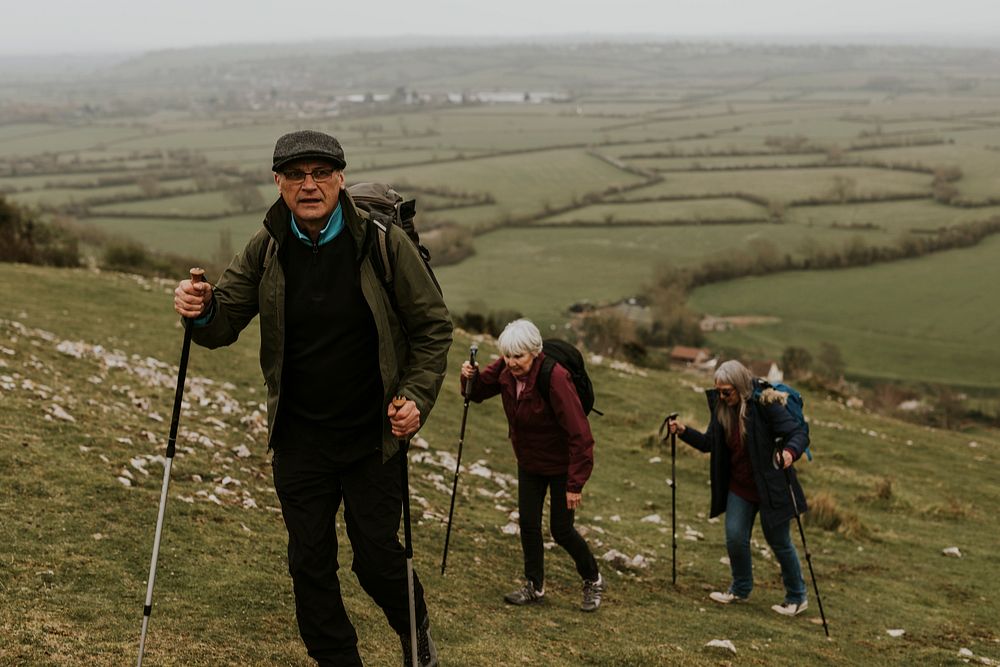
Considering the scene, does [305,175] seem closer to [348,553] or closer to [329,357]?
[329,357]

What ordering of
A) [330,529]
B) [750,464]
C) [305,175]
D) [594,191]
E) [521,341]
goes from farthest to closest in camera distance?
[594,191] → [750,464] → [521,341] → [330,529] → [305,175]

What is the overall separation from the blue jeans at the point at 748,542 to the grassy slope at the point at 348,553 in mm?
416

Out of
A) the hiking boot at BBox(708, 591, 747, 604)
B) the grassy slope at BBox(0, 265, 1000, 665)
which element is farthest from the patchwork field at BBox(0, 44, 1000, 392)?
the hiking boot at BBox(708, 591, 747, 604)

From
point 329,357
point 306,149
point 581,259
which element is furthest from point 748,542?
point 581,259

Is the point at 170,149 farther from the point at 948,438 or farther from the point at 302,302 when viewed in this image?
the point at 302,302

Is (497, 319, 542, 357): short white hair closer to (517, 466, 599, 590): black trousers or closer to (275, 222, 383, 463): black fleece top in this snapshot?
(517, 466, 599, 590): black trousers

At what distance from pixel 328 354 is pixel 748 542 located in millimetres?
6591

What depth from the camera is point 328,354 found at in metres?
6.28

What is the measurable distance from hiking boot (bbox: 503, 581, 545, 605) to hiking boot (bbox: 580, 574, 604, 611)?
43 centimetres

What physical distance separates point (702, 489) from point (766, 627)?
25.8 ft

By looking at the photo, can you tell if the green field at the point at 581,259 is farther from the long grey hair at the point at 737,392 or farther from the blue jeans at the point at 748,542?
the long grey hair at the point at 737,392

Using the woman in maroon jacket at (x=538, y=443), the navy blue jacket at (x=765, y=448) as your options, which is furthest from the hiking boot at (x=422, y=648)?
the navy blue jacket at (x=765, y=448)

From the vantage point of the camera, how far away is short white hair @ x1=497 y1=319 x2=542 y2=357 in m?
9.03

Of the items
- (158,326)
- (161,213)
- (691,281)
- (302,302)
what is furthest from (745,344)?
(302,302)
